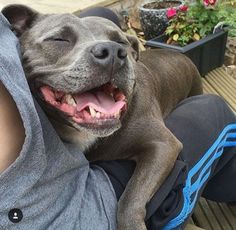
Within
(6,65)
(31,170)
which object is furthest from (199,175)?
(6,65)

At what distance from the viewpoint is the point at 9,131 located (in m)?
1.42

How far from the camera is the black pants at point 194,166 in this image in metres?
1.74

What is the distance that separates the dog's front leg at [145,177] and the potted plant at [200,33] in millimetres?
1984

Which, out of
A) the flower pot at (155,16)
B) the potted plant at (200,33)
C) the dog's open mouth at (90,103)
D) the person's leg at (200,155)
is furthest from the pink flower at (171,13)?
the dog's open mouth at (90,103)

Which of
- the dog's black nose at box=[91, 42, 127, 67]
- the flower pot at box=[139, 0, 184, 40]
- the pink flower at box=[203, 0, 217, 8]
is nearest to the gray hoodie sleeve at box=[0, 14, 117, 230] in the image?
the dog's black nose at box=[91, 42, 127, 67]

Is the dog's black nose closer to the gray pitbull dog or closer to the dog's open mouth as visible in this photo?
the gray pitbull dog

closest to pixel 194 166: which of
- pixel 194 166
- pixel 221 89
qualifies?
pixel 194 166

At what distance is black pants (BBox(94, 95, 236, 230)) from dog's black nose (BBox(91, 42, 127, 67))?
1.36 ft

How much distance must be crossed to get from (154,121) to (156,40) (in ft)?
6.96

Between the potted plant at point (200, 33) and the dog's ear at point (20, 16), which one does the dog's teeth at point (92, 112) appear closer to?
the dog's ear at point (20, 16)

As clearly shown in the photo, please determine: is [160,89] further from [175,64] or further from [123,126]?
[123,126]

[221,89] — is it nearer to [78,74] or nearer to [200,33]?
[200,33]

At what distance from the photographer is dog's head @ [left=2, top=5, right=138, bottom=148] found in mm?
1666

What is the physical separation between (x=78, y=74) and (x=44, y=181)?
40 centimetres
